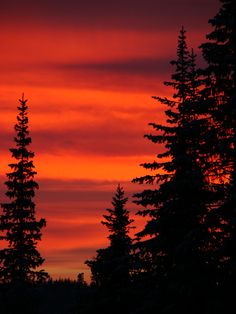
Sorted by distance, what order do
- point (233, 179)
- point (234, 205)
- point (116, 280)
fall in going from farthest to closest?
1. point (116, 280)
2. point (233, 179)
3. point (234, 205)

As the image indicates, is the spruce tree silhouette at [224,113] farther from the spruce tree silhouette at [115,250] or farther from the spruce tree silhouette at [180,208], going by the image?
the spruce tree silhouette at [115,250]

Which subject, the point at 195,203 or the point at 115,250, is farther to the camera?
the point at 115,250

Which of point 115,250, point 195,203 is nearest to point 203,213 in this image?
point 195,203

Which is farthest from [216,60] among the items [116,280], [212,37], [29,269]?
[29,269]

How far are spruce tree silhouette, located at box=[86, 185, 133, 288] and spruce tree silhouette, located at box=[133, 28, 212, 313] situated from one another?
14157 millimetres

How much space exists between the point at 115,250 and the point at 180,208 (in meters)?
18.6

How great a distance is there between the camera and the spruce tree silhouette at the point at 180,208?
21516 mm

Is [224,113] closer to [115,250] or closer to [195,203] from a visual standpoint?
[195,203]

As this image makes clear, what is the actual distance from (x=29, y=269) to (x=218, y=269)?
981 inches


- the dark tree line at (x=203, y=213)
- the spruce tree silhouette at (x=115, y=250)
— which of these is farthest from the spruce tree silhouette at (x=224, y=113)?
the spruce tree silhouette at (x=115, y=250)

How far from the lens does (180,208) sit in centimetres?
2512

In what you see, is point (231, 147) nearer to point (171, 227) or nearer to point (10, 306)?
point (171, 227)

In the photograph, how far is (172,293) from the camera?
22.9m

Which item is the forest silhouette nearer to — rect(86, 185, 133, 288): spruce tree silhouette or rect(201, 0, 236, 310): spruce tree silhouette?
rect(201, 0, 236, 310): spruce tree silhouette
